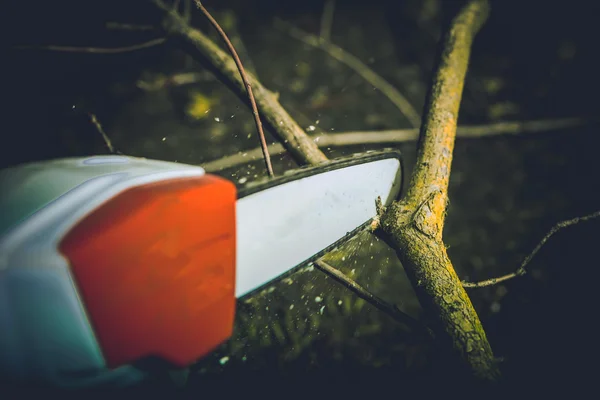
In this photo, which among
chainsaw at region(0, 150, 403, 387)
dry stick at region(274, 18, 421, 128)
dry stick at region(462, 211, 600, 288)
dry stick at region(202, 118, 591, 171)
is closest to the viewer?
chainsaw at region(0, 150, 403, 387)

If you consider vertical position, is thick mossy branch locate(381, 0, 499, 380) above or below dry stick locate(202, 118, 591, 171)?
below

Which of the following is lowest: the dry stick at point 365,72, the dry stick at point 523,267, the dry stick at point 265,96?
the dry stick at point 523,267

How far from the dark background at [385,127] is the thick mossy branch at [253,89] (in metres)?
0.12

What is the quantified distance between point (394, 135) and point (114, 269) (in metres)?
1.73

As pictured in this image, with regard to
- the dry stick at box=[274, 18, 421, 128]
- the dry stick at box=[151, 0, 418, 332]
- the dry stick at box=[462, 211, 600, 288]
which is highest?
the dry stick at box=[274, 18, 421, 128]

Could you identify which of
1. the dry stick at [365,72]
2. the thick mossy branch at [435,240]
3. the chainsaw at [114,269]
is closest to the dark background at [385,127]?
the thick mossy branch at [435,240]

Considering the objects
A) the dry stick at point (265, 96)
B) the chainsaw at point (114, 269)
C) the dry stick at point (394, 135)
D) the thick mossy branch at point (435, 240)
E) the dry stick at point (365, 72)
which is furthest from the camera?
the dry stick at point (365, 72)

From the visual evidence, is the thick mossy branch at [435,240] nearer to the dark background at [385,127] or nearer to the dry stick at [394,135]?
the dark background at [385,127]

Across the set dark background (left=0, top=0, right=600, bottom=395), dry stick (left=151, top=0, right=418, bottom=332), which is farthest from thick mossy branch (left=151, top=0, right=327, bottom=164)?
dark background (left=0, top=0, right=600, bottom=395)

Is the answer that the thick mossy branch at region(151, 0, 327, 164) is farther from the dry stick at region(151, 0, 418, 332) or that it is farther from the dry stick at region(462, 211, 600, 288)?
the dry stick at region(462, 211, 600, 288)

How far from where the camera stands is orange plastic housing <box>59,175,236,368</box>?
465mm

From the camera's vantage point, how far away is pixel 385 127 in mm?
2914

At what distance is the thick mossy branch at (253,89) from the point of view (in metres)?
1.10

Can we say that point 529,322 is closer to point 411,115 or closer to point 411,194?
point 411,115
